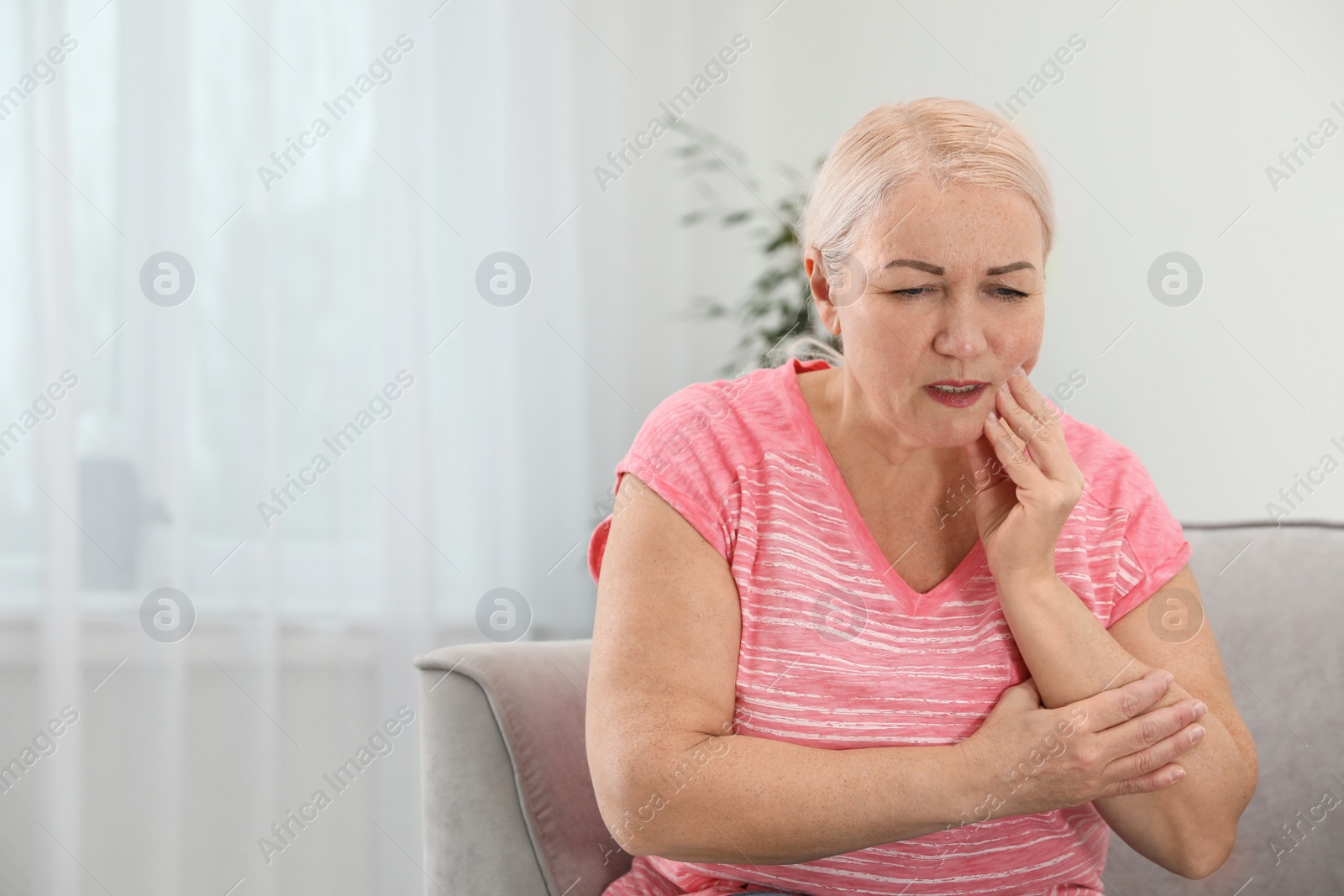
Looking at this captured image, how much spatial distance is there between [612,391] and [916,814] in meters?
1.98

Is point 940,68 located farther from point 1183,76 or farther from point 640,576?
point 640,576

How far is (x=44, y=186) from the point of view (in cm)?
180

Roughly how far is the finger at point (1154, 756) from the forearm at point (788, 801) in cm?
15

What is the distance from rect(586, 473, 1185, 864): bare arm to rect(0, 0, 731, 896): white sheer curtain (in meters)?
1.24

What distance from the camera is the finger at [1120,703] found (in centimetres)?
99

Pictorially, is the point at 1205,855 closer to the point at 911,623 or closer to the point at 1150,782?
the point at 1150,782

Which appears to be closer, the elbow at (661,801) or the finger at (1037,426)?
the elbow at (661,801)

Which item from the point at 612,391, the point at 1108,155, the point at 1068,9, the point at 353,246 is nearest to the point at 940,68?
the point at 1068,9

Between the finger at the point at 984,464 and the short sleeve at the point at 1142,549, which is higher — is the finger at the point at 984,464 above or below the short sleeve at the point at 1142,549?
above

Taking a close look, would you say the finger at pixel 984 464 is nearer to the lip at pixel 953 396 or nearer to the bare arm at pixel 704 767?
the lip at pixel 953 396

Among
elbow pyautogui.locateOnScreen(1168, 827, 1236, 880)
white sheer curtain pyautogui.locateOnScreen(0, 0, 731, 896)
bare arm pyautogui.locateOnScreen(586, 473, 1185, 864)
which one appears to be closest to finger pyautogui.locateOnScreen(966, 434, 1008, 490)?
bare arm pyautogui.locateOnScreen(586, 473, 1185, 864)

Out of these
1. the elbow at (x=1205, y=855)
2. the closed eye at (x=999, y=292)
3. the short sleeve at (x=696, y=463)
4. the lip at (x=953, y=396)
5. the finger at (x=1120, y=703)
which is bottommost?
the elbow at (x=1205, y=855)

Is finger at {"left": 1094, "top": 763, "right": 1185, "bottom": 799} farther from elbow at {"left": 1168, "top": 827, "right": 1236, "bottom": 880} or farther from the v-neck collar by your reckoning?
the v-neck collar

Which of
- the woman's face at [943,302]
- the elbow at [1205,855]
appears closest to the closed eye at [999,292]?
the woman's face at [943,302]
